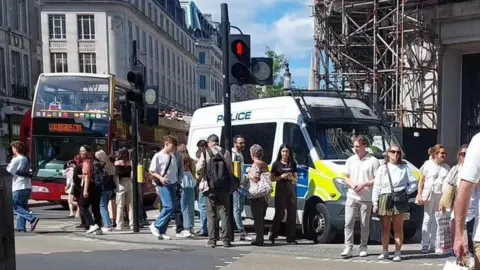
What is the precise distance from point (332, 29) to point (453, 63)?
5.51 meters

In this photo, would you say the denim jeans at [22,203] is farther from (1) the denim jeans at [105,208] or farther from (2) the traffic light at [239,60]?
(2) the traffic light at [239,60]

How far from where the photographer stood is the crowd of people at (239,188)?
7988 mm

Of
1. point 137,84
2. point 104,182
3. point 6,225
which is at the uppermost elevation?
point 137,84

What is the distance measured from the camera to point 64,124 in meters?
16.3

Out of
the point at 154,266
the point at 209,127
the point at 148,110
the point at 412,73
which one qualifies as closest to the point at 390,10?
the point at 412,73

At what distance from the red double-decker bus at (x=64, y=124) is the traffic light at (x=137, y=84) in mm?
5590

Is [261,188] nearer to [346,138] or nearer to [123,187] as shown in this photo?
[346,138]

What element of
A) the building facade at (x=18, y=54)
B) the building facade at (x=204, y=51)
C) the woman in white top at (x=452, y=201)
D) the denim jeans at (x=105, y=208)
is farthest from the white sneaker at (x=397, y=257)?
the building facade at (x=204, y=51)

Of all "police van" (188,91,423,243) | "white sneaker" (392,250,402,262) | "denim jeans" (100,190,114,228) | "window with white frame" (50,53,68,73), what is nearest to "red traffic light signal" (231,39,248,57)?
"police van" (188,91,423,243)

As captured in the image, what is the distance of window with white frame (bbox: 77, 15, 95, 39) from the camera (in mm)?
57531

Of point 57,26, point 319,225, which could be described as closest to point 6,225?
point 319,225

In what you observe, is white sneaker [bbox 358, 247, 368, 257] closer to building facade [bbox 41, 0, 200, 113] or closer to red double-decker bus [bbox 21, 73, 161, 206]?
red double-decker bus [bbox 21, 73, 161, 206]

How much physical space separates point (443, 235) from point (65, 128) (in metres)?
11.8

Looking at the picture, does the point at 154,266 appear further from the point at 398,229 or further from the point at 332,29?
the point at 332,29
